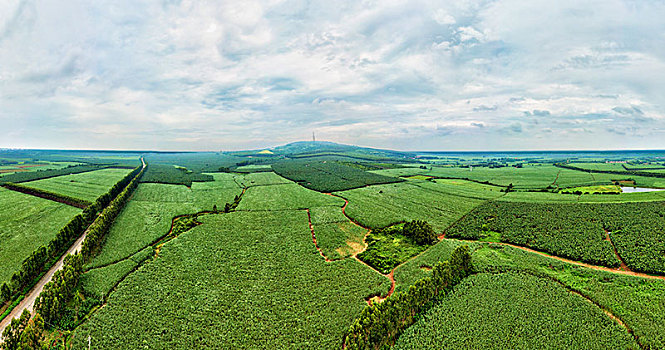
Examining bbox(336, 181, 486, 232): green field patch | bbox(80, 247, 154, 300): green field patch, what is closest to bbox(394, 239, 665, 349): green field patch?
bbox(336, 181, 486, 232): green field patch

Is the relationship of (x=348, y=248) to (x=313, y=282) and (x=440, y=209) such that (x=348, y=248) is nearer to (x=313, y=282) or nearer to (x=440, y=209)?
(x=313, y=282)

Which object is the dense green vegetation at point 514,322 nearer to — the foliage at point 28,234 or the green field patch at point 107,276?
the green field patch at point 107,276

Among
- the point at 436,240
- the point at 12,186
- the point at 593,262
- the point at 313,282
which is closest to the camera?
the point at 313,282

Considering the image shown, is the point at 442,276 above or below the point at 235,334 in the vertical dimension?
above

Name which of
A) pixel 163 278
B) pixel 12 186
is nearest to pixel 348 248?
pixel 163 278

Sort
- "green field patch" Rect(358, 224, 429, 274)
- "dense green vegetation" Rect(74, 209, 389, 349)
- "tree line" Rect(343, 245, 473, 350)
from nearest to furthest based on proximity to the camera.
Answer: "tree line" Rect(343, 245, 473, 350) < "dense green vegetation" Rect(74, 209, 389, 349) < "green field patch" Rect(358, 224, 429, 274)

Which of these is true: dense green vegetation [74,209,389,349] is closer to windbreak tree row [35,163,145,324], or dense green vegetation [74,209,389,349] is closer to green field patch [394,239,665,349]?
windbreak tree row [35,163,145,324]

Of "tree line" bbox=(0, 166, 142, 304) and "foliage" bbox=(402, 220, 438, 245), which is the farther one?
"foliage" bbox=(402, 220, 438, 245)
